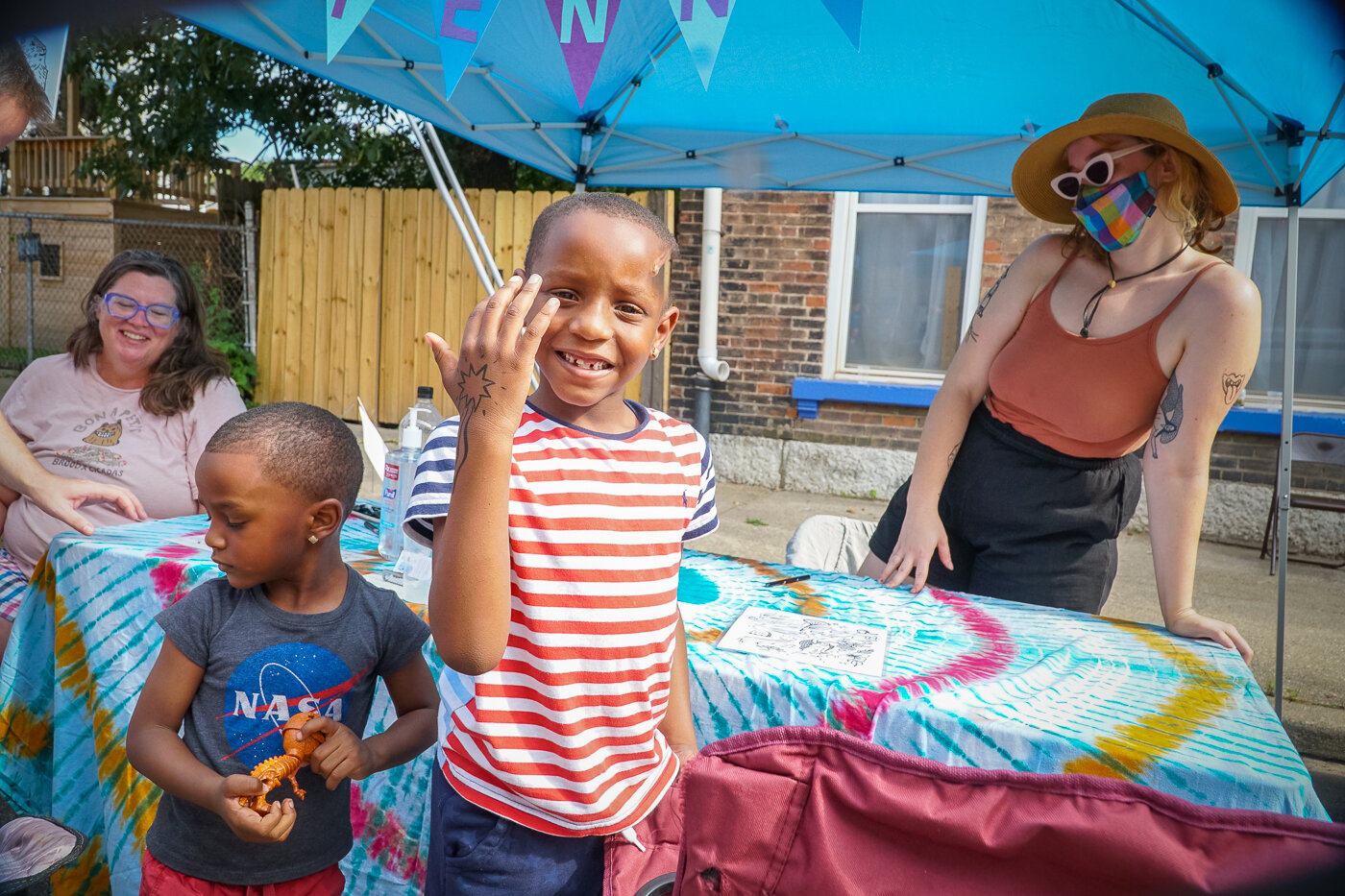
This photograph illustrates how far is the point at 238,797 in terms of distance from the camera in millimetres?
1284

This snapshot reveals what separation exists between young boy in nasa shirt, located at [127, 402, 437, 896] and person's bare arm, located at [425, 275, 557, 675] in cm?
50

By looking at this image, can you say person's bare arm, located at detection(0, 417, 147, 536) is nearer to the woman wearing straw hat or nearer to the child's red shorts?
the child's red shorts

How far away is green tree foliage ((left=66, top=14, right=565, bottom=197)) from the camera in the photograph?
27.7 feet

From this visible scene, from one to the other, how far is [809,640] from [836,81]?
2.45 metres

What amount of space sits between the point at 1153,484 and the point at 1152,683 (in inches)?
20.1

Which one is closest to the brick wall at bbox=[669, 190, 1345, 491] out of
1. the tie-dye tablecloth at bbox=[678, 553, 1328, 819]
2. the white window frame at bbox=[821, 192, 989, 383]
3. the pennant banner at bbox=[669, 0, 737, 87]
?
the white window frame at bbox=[821, 192, 989, 383]

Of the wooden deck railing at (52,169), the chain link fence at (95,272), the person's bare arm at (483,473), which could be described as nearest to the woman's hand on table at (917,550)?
the person's bare arm at (483,473)

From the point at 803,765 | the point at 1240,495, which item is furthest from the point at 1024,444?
the point at 1240,495

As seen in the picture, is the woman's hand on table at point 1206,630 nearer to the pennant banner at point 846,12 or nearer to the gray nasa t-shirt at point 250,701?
the pennant banner at point 846,12

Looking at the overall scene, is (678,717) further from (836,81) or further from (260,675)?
(836,81)

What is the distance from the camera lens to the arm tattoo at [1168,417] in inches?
80.4

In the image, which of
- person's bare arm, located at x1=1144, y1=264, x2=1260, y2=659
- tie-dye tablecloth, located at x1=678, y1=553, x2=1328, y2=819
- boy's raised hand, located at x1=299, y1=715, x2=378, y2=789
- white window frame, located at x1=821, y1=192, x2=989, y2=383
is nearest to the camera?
boy's raised hand, located at x1=299, y1=715, x2=378, y2=789

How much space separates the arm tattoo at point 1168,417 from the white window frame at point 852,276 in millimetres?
5228

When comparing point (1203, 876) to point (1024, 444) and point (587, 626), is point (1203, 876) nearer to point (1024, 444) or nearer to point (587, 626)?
point (587, 626)
